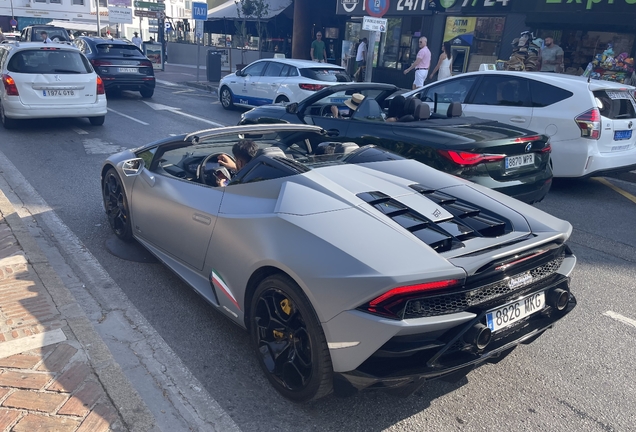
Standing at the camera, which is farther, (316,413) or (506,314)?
(316,413)

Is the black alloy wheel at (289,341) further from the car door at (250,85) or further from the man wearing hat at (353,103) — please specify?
the car door at (250,85)

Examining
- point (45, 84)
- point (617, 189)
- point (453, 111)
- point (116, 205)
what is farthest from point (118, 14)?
point (617, 189)

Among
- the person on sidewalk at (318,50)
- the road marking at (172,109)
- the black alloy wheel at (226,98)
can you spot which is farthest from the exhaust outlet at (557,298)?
the person on sidewalk at (318,50)

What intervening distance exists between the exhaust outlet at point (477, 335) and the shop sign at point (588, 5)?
13306mm

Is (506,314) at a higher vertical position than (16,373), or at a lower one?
higher

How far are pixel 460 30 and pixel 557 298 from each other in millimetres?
16168

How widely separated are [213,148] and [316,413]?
8.75ft

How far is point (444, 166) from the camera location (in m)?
5.32

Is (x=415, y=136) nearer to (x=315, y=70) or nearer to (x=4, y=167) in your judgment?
(x=4, y=167)

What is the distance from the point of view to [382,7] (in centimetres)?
1576

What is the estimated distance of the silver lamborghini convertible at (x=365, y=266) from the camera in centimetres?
254

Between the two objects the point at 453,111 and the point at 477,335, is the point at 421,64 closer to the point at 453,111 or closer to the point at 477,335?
the point at 453,111

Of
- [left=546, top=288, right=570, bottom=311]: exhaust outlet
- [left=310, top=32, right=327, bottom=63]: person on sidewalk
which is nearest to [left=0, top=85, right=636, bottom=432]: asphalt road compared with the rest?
[left=546, top=288, right=570, bottom=311]: exhaust outlet

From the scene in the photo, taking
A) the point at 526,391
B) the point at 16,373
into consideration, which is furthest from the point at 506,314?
the point at 16,373
